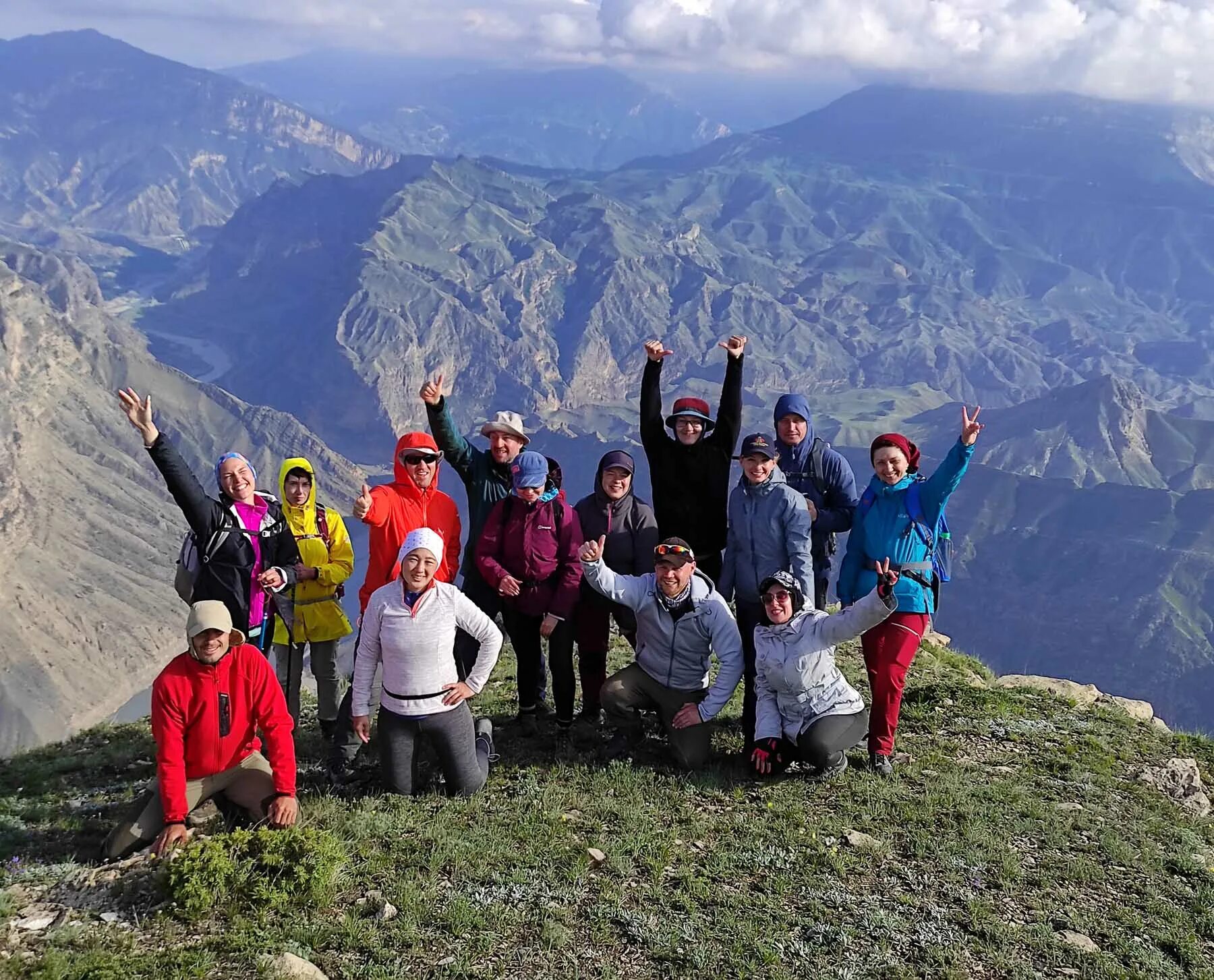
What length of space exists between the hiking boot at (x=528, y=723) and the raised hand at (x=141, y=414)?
622cm

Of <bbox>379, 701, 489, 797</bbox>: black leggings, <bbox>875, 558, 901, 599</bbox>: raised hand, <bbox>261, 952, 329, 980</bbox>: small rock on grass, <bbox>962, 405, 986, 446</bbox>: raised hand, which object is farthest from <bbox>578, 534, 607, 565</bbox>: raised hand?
<bbox>261, 952, 329, 980</bbox>: small rock on grass

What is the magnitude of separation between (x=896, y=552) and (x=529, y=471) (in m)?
4.65

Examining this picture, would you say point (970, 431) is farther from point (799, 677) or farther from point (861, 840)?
point (861, 840)

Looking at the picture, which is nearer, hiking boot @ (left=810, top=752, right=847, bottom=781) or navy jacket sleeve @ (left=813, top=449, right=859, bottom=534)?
hiking boot @ (left=810, top=752, right=847, bottom=781)

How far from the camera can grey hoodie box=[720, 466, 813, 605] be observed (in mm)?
11062

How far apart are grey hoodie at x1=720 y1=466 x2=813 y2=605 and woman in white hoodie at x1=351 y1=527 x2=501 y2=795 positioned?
3294 mm

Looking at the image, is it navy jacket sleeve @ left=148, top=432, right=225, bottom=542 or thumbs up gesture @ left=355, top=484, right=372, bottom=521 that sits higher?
navy jacket sleeve @ left=148, top=432, right=225, bottom=542

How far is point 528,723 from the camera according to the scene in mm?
12797

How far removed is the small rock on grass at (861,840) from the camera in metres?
9.44

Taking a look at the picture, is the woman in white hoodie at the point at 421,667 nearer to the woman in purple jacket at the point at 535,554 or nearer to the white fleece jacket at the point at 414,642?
the white fleece jacket at the point at 414,642

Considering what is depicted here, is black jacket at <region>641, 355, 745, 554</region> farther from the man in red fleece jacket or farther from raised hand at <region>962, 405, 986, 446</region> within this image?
the man in red fleece jacket

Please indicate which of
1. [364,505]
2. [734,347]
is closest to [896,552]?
[734,347]

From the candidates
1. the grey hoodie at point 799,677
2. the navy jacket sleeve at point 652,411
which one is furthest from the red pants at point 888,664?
the navy jacket sleeve at point 652,411

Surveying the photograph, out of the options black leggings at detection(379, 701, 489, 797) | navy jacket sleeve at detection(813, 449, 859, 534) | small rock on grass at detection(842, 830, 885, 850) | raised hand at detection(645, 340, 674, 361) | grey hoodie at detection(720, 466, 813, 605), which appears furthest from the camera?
navy jacket sleeve at detection(813, 449, 859, 534)
